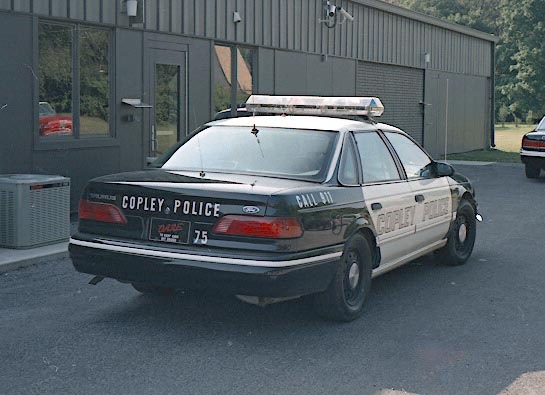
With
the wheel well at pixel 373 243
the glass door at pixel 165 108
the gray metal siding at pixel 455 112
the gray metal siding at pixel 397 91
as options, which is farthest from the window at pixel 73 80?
the gray metal siding at pixel 455 112

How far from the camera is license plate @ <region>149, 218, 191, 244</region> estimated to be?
6.14 m

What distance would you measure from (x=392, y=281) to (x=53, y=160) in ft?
18.5

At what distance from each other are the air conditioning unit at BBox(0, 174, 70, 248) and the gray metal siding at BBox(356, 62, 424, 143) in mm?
12884

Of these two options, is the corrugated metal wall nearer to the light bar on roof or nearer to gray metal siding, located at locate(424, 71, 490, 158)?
gray metal siding, located at locate(424, 71, 490, 158)

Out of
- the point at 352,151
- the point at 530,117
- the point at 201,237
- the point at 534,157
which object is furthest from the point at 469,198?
the point at 530,117

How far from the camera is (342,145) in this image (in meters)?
7.00

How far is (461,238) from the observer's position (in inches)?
366

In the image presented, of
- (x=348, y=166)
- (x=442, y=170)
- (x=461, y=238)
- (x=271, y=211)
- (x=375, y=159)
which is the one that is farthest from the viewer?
(x=461, y=238)

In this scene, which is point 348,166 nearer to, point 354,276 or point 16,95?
point 354,276

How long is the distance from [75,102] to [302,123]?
6.06 meters

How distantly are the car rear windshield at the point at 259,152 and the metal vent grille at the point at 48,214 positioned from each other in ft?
9.38

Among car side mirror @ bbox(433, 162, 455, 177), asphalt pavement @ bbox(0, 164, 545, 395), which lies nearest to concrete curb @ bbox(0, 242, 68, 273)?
asphalt pavement @ bbox(0, 164, 545, 395)

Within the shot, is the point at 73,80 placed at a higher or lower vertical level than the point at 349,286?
higher

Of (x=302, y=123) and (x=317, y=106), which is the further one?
(x=317, y=106)
